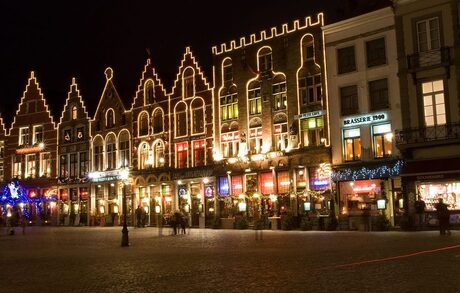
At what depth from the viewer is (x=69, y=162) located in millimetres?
56781

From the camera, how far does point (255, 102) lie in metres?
43.0

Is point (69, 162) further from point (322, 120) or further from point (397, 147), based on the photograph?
point (397, 147)

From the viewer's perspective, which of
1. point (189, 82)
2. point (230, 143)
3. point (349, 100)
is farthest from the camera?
point (189, 82)

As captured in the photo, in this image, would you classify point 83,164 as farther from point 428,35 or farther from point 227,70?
point 428,35

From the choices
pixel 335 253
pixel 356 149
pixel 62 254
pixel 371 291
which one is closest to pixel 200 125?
pixel 356 149

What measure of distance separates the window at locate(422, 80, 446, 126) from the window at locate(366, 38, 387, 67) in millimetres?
3935

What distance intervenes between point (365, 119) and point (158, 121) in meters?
19.9

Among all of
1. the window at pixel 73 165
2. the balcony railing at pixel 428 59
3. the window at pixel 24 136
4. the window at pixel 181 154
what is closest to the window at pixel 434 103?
the balcony railing at pixel 428 59

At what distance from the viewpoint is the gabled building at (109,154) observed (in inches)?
2041

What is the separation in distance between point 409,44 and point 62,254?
22.4 m

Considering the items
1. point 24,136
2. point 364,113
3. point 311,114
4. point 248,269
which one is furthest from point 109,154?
point 248,269

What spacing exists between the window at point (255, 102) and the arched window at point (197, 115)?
483cm

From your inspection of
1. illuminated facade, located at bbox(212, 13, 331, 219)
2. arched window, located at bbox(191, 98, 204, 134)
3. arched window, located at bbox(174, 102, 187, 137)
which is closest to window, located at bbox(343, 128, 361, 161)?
illuminated facade, located at bbox(212, 13, 331, 219)

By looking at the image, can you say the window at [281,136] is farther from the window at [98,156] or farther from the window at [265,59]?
the window at [98,156]
